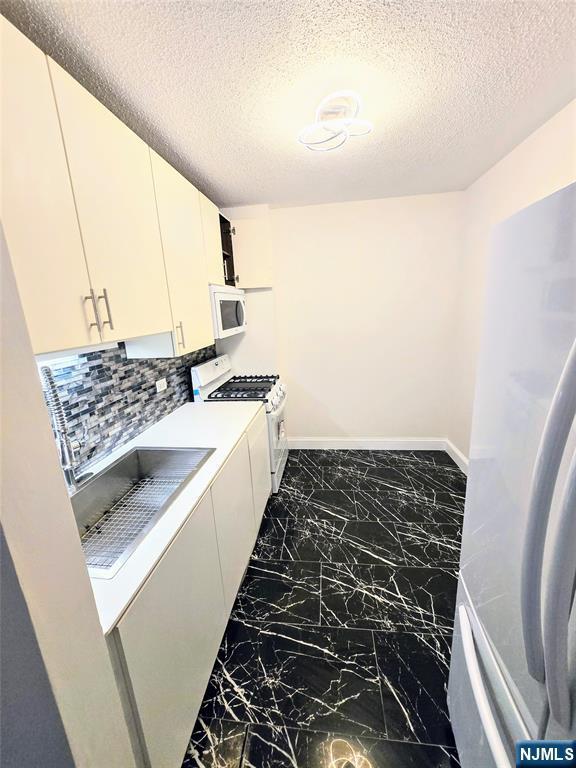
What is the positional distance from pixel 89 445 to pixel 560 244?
1.76 metres

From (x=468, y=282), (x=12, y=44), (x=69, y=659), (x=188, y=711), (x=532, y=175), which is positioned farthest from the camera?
(x=468, y=282)

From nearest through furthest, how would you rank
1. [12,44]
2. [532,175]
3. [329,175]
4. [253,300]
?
[12,44] → [532,175] → [329,175] → [253,300]

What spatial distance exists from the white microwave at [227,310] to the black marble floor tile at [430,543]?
6.33ft

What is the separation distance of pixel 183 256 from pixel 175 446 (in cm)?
106

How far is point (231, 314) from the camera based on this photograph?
2582 millimetres

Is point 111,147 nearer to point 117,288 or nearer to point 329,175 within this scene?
point 117,288

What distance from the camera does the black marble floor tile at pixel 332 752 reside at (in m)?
1.10

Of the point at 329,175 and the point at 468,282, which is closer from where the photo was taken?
the point at 329,175

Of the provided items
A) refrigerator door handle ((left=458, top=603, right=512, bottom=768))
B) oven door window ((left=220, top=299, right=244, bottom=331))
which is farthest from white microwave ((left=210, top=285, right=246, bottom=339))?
refrigerator door handle ((left=458, top=603, right=512, bottom=768))

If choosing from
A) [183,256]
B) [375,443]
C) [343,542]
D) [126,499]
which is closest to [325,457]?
[375,443]

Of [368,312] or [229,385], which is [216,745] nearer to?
[229,385]

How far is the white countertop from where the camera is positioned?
2.72 feet

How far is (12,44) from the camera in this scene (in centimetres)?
77

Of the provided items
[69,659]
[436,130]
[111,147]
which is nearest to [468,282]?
[436,130]
